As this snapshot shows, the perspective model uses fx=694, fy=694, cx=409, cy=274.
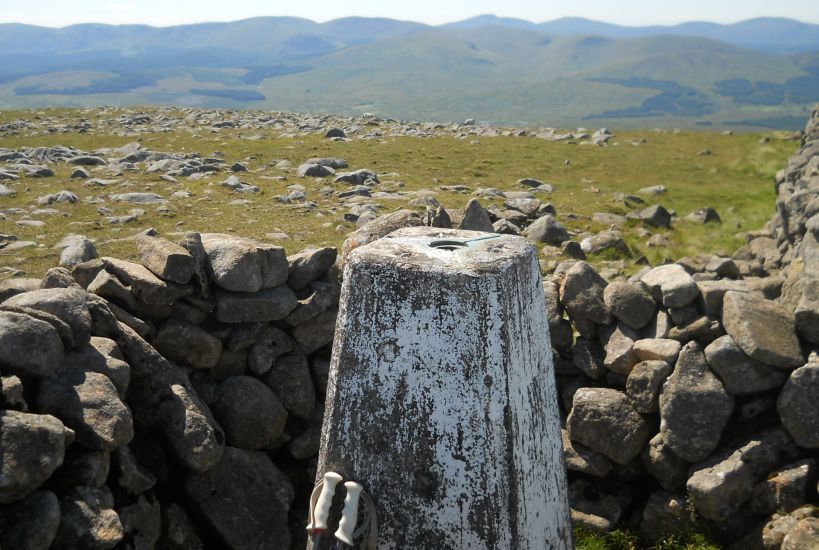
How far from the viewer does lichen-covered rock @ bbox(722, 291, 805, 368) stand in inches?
272

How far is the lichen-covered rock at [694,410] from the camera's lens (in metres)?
7.19

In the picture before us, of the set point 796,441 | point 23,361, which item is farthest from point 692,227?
point 23,361

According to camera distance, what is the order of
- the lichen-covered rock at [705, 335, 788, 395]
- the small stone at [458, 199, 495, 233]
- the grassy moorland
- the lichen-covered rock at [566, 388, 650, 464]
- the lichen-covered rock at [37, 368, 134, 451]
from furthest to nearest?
the grassy moorland < the small stone at [458, 199, 495, 233] < the lichen-covered rock at [566, 388, 650, 464] < the lichen-covered rock at [705, 335, 788, 395] < the lichen-covered rock at [37, 368, 134, 451]

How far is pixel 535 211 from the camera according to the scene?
17438 mm

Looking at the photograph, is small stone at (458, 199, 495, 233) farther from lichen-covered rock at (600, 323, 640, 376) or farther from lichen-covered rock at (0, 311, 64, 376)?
lichen-covered rock at (0, 311, 64, 376)

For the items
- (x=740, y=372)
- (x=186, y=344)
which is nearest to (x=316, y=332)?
(x=186, y=344)

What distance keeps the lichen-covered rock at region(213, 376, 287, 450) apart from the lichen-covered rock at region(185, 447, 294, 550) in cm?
24

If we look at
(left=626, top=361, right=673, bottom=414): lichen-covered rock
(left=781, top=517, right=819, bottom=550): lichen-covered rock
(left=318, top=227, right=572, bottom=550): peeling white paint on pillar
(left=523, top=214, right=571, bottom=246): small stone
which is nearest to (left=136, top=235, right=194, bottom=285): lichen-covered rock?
(left=318, top=227, right=572, bottom=550): peeling white paint on pillar

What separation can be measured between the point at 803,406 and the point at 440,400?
4412 millimetres

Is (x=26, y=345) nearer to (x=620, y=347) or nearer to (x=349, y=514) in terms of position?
(x=349, y=514)

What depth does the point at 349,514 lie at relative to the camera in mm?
4262

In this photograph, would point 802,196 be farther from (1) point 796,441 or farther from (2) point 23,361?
(2) point 23,361

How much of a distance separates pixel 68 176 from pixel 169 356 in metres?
14.3

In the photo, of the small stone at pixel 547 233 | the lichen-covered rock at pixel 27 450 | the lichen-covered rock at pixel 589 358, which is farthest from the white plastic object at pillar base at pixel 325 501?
the small stone at pixel 547 233
